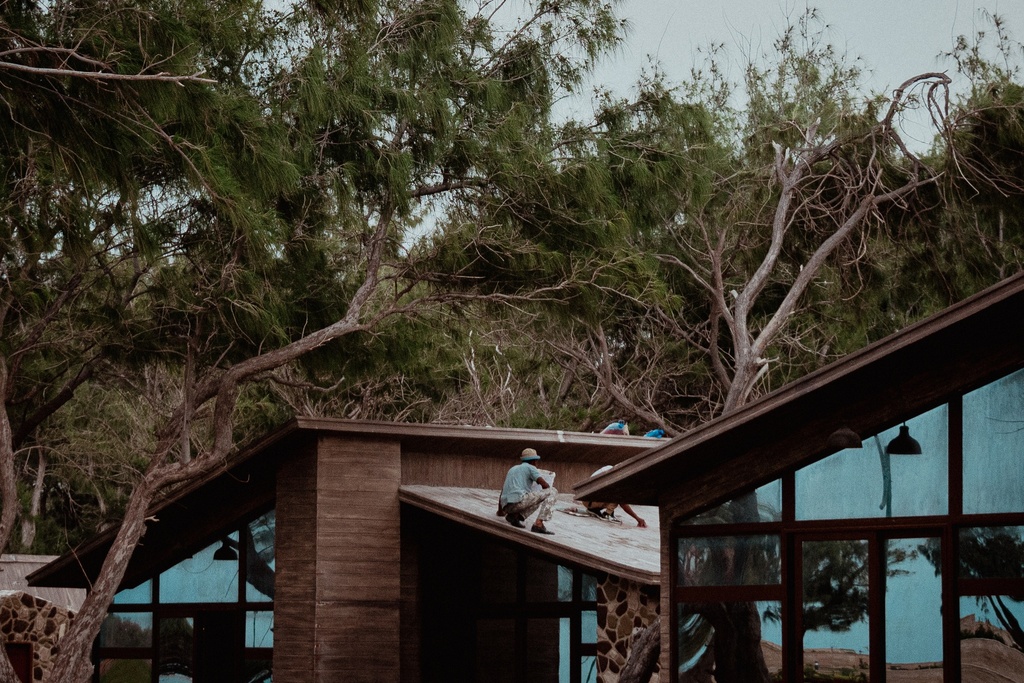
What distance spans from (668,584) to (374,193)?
23.1 ft

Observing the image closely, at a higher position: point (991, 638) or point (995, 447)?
point (995, 447)

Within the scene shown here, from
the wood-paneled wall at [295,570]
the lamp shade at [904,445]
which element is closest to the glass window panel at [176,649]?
the wood-paneled wall at [295,570]

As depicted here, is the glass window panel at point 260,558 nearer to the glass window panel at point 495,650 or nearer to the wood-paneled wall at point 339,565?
the wood-paneled wall at point 339,565

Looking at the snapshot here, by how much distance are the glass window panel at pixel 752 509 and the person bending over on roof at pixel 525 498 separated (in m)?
2.83

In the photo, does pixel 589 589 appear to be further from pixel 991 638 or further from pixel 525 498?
pixel 991 638

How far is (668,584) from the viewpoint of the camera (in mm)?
9281

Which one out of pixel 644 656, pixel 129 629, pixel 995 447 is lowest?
pixel 129 629

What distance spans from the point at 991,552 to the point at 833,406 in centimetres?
138

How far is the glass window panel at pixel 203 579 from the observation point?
1415cm

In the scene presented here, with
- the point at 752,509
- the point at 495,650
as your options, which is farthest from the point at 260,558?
the point at 752,509

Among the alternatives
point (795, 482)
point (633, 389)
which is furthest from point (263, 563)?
point (633, 389)

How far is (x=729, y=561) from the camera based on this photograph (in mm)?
8961

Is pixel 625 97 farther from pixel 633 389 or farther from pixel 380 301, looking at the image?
pixel 633 389

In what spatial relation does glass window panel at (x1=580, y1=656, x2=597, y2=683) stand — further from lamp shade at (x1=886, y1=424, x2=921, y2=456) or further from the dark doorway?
lamp shade at (x1=886, y1=424, x2=921, y2=456)
